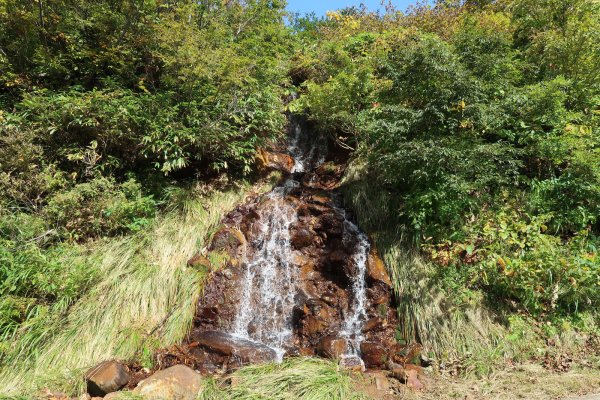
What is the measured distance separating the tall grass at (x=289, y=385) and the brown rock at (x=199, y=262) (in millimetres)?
2027

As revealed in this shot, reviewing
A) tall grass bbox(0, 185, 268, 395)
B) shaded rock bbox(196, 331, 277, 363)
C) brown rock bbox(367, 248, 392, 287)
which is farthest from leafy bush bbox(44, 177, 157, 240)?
brown rock bbox(367, 248, 392, 287)

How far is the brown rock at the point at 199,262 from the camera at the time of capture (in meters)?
5.74

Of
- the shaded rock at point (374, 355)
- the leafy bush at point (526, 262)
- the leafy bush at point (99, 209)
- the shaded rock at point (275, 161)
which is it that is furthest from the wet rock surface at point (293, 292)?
the leafy bush at point (99, 209)

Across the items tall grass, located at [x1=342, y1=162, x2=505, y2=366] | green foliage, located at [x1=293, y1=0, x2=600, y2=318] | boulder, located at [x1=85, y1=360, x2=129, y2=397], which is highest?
green foliage, located at [x1=293, y1=0, x2=600, y2=318]

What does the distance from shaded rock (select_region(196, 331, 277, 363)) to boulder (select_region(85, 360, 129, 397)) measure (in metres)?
1.15

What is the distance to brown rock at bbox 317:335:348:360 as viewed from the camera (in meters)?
4.90

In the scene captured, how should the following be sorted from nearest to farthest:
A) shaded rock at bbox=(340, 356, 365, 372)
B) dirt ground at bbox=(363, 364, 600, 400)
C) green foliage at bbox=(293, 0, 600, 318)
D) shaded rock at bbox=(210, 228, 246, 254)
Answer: dirt ground at bbox=(363, 364, 600, 400), shaded rock at bbox=(340, 356, 365, 372), green foliage at bbox=(293, 0, 600, 318), shaded rock at bbox=(210, 228, 246, 254)

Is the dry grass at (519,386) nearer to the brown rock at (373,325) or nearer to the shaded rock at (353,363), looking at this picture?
the shaded rock at (353,363)

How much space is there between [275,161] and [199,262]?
3.59 meters

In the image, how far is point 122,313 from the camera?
4.79 m

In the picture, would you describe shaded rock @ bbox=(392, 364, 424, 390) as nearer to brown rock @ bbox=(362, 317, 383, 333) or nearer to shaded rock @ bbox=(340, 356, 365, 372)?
shaded rock @ bbox=(340, 356, 365, 372)

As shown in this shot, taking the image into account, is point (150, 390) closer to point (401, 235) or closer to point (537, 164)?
point (401, 235)

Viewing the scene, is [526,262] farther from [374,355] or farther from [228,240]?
[228,240]

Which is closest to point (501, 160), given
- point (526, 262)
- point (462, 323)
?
point (526, 262)
